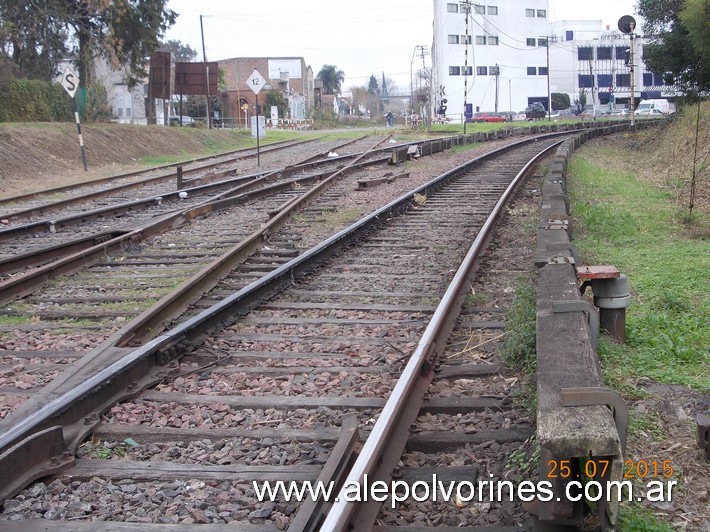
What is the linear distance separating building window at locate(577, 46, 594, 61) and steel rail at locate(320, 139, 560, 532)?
10325cm

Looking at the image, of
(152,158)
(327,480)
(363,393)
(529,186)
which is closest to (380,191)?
(529,186)

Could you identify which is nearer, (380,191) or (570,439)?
(570,439)

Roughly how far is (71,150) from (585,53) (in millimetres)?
90596

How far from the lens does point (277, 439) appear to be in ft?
13.8

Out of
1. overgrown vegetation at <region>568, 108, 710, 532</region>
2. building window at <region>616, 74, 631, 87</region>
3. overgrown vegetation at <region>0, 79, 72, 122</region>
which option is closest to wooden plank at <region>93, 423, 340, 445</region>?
overgrown vegetation at <region>568, 108, 710, 532</region>

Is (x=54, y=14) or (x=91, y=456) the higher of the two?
(x=54, y=14)

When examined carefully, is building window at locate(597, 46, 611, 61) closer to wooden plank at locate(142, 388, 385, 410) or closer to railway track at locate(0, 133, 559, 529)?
railway track at locate(0, 133, 559, 529)

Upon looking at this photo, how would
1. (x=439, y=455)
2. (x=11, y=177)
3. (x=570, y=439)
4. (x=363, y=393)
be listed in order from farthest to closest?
1. (x=11, y=177)
2. (x=363, y=393)
3. (x=439, y=455)
4. (x=570, y=439)

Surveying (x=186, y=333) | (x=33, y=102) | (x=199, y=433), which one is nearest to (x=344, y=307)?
(x=186, y=333)

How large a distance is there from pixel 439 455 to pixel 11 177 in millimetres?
19650

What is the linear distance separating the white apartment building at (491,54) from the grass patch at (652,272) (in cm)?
7273

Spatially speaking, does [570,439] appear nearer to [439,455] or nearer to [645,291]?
[439,455]

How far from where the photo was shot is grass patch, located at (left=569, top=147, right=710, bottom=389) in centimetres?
516

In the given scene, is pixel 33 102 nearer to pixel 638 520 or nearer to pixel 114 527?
pixel 114 527
